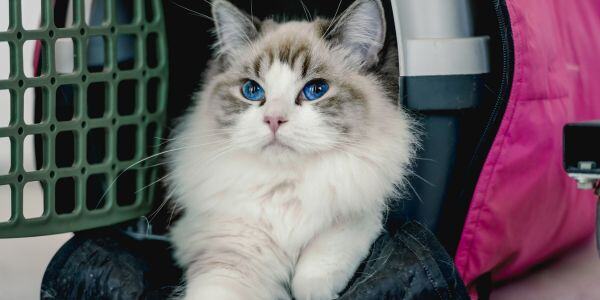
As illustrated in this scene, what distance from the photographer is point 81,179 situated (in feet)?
4.98

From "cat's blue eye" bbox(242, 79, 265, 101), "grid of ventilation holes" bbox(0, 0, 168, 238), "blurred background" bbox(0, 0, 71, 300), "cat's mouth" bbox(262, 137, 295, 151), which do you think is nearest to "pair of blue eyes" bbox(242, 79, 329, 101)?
"cat's blue eye" bbox(242, 79, 265, 101)

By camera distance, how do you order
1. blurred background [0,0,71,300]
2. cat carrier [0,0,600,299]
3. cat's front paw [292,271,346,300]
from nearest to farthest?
cat's front paw [292,271,346,300] → cat carrier [0,0,600,299] → blurred background [0,0,71,300]

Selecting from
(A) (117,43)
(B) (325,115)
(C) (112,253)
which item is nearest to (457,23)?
(B) (325,115)

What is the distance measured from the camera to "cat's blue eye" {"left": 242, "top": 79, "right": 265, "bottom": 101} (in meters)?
1.41

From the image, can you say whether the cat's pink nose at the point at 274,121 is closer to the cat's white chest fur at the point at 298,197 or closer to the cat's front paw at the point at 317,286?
the cat's white chest fur at the point at 298,197

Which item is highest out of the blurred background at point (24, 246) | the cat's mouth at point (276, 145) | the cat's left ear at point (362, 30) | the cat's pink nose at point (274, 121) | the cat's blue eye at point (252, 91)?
the cat's left ear at point (362, 30)

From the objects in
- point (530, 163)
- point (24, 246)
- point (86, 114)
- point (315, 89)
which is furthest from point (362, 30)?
point (24, 246)

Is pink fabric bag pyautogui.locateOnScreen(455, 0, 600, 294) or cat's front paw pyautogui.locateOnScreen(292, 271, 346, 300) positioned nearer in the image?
cat's front paw pyautogui.locateOnScreen(292, 271, 346, 300)

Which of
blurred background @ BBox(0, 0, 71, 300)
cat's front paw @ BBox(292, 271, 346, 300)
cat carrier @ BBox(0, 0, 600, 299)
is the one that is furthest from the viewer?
blurred background @ BBox(0, 0, 71, 300)

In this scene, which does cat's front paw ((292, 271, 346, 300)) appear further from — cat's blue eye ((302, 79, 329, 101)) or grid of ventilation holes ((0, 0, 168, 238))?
grid of ventilation holes ((0, 0, 168, 238))

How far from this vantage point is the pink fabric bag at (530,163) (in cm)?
140

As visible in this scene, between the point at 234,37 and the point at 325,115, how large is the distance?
0.33m

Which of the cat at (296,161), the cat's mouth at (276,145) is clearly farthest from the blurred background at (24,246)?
the cat's mouth at (276,145)

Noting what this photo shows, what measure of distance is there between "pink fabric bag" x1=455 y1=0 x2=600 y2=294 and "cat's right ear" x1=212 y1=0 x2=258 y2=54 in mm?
541
